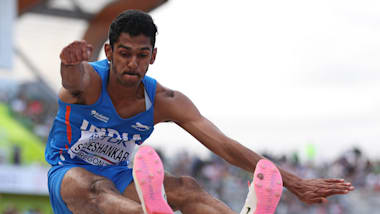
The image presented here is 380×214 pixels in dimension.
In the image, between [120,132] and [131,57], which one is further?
[120,132]

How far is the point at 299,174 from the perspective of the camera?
16.8 meters

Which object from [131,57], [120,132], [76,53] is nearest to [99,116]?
[120,132]

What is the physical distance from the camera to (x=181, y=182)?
493cm

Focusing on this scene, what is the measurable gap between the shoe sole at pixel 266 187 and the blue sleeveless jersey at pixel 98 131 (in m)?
1.20

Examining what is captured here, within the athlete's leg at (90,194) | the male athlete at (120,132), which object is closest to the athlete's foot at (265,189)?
the male athlete at (120,132)

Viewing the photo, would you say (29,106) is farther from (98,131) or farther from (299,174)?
(98,131)

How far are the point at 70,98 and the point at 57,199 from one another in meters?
0.78

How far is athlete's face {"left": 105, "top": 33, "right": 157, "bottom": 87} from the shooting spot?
456 centimetres

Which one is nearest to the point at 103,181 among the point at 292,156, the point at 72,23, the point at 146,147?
the point at 146,147

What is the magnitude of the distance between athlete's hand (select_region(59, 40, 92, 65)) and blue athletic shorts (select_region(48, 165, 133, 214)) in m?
0.97

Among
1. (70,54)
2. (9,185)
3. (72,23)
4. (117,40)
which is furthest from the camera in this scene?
(72,23)

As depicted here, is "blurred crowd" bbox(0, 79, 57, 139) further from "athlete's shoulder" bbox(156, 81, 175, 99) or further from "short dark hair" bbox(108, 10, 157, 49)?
"short dark hair" bbox(108, 10, 157, 49)

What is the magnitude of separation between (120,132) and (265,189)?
1354mm

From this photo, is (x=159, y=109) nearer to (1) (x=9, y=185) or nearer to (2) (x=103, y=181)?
(2) (x=103, y=181)
